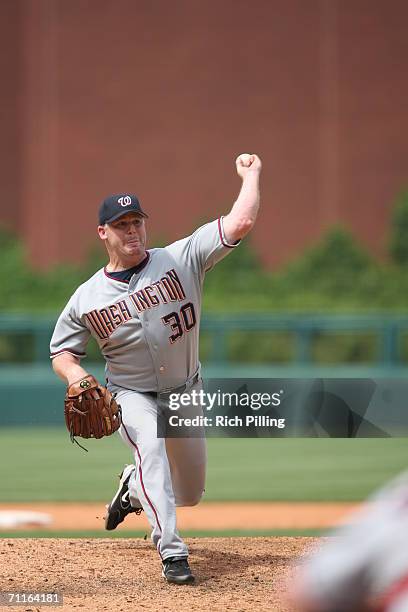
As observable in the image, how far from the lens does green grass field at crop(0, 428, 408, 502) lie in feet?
28.4

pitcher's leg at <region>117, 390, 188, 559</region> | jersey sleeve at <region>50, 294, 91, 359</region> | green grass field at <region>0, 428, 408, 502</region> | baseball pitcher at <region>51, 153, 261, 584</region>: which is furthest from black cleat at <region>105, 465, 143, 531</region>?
green grass field at <region>0, 428, 408, 502</region>

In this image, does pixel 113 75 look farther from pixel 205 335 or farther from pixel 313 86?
pixel 205 335

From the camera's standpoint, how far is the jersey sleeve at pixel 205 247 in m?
4.46

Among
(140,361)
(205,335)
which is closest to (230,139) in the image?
(205,335)

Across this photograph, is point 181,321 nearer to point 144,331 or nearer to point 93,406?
point 144,331

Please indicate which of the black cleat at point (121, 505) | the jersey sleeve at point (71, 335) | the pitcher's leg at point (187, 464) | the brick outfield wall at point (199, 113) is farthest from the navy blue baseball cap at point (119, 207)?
the brick outfield wall at point (199, 113)

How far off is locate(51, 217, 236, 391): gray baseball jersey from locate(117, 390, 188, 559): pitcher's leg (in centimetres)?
14

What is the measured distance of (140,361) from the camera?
4.55 m

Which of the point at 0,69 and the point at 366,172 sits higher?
the point at 0,69

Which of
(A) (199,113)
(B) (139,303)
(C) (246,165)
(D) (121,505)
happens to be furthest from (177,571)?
(A) (199,113)

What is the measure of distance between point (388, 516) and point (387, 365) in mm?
12808

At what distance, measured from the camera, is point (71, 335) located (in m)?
4.60

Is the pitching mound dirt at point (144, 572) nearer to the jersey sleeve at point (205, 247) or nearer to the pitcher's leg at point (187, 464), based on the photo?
the pitcher's leg at point (187, 464)

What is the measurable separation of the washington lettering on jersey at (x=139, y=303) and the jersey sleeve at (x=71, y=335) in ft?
0.27
